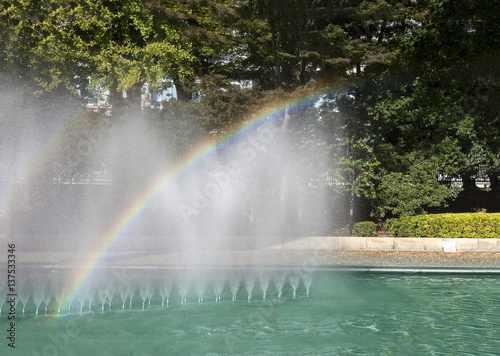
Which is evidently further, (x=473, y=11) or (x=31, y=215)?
(x=473, y=11)

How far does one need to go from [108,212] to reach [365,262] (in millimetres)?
11189

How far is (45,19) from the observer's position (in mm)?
26953

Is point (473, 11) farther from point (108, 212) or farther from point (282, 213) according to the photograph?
point (108, 212)

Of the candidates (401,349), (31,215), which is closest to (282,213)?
(31,215)

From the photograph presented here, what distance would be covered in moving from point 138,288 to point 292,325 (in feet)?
13.9

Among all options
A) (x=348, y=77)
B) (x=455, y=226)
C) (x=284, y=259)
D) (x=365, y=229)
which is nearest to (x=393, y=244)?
(x=365, y=229)

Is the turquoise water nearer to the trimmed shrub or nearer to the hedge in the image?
the hedge

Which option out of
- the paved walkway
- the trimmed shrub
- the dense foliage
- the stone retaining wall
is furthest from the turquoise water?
the dense foliage

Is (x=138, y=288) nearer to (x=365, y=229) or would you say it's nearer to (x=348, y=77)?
(x=365, y=229)

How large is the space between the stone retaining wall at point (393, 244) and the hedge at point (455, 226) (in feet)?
4.14

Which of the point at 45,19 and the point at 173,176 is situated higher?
the point at 45,19

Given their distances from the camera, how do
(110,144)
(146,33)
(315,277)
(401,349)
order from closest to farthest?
(401,349) → (315,277) → (110,144) → (146,33)

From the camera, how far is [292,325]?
952cm

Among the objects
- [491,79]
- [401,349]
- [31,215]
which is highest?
[491,79]
